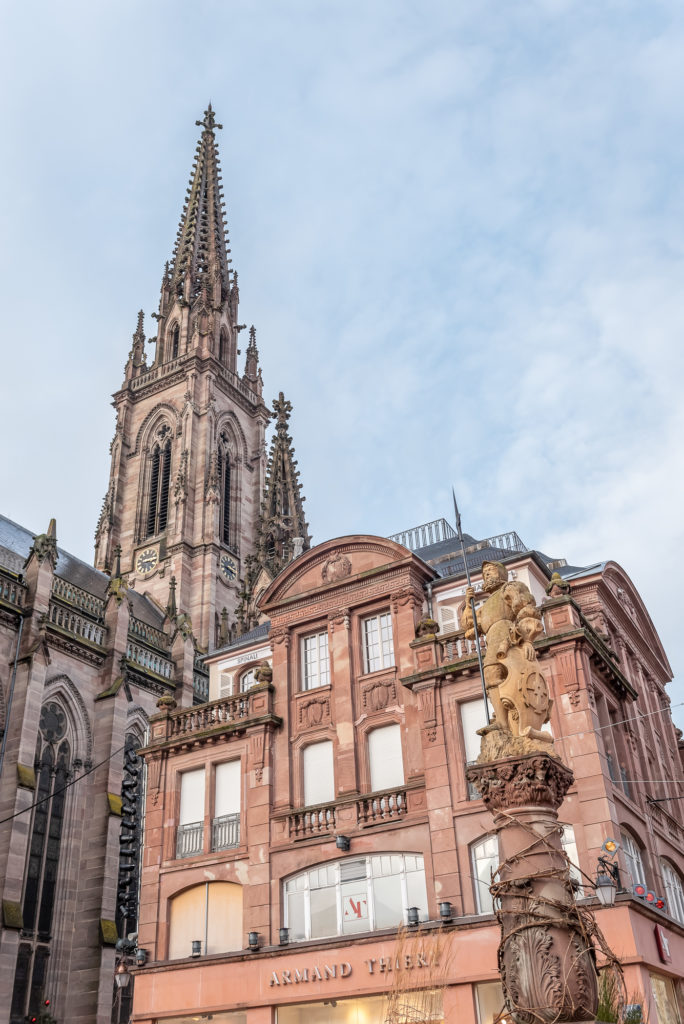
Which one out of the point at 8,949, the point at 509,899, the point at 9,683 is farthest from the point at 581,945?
the point at 9,683

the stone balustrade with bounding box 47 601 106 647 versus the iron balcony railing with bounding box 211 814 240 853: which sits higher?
the stone balustrade with bounding box 47 601 106 647

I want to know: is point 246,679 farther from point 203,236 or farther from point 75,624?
point 203,236

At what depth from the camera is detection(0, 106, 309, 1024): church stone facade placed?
30781 mm

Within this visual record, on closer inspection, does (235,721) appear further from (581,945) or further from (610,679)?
(581,945)

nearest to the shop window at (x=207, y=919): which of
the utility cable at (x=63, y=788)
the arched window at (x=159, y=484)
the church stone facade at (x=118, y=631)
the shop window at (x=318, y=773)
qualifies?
the shop window at (x=318, y=773)

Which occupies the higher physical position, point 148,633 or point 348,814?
point 148,633

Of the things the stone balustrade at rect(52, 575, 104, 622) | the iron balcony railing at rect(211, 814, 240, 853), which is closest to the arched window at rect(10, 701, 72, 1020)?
the stone balustrade at rect(52, 575, 104, 622)

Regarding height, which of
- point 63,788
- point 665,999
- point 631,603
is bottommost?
point 665,999

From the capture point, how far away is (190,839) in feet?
79.6

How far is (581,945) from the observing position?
8.04m

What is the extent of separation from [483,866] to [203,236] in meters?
69.2

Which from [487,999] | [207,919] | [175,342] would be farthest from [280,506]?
[487,999]

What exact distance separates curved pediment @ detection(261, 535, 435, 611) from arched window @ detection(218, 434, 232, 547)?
34155 mm

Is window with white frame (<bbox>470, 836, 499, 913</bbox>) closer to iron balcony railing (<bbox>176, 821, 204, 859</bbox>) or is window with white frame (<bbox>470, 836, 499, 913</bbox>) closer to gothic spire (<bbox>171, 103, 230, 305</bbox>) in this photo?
iron balcony railing (<bbox>176, 821, 204, 859</bbox>)
